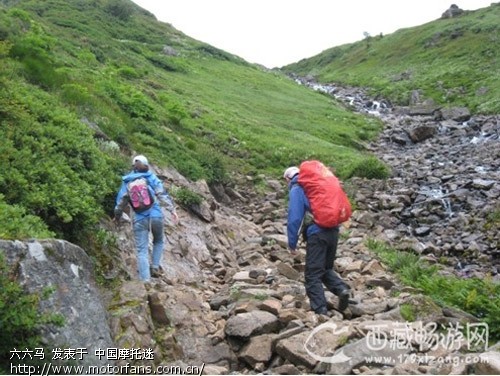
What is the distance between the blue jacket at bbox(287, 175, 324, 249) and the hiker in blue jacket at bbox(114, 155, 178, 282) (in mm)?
2563

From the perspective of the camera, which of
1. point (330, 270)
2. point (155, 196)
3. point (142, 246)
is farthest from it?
point (155, 196)

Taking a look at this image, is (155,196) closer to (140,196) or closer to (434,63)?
(140,196)

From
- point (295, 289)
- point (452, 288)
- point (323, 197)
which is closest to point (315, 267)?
point (323, 197)

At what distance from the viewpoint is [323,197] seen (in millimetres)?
8508

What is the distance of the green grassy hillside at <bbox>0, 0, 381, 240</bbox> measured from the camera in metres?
8.80

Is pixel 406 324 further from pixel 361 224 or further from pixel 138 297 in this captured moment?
pixel 361 224

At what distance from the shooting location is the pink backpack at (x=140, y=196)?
9.49 meters

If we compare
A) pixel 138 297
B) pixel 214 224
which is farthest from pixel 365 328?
pixel 214 224

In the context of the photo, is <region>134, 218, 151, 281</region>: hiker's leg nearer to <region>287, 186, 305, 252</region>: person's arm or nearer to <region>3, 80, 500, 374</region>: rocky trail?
<region>3, 80, 500, 374</region>: rocky trail

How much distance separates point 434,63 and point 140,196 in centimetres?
6679

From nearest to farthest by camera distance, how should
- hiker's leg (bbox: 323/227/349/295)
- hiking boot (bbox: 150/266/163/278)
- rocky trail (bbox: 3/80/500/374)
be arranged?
rocky trail (bbox: 3/80/500/374), hiker's leg (bbox: 323/227/349/295), hiking boot (bbox: 150/266/163/278)

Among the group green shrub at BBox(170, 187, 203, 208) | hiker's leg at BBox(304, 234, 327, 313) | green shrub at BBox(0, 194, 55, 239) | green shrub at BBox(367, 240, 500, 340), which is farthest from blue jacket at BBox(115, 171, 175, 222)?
green shrub at BBox(367, 240, 500, 340)

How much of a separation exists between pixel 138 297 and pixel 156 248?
238cm

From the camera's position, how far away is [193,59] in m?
56.8
